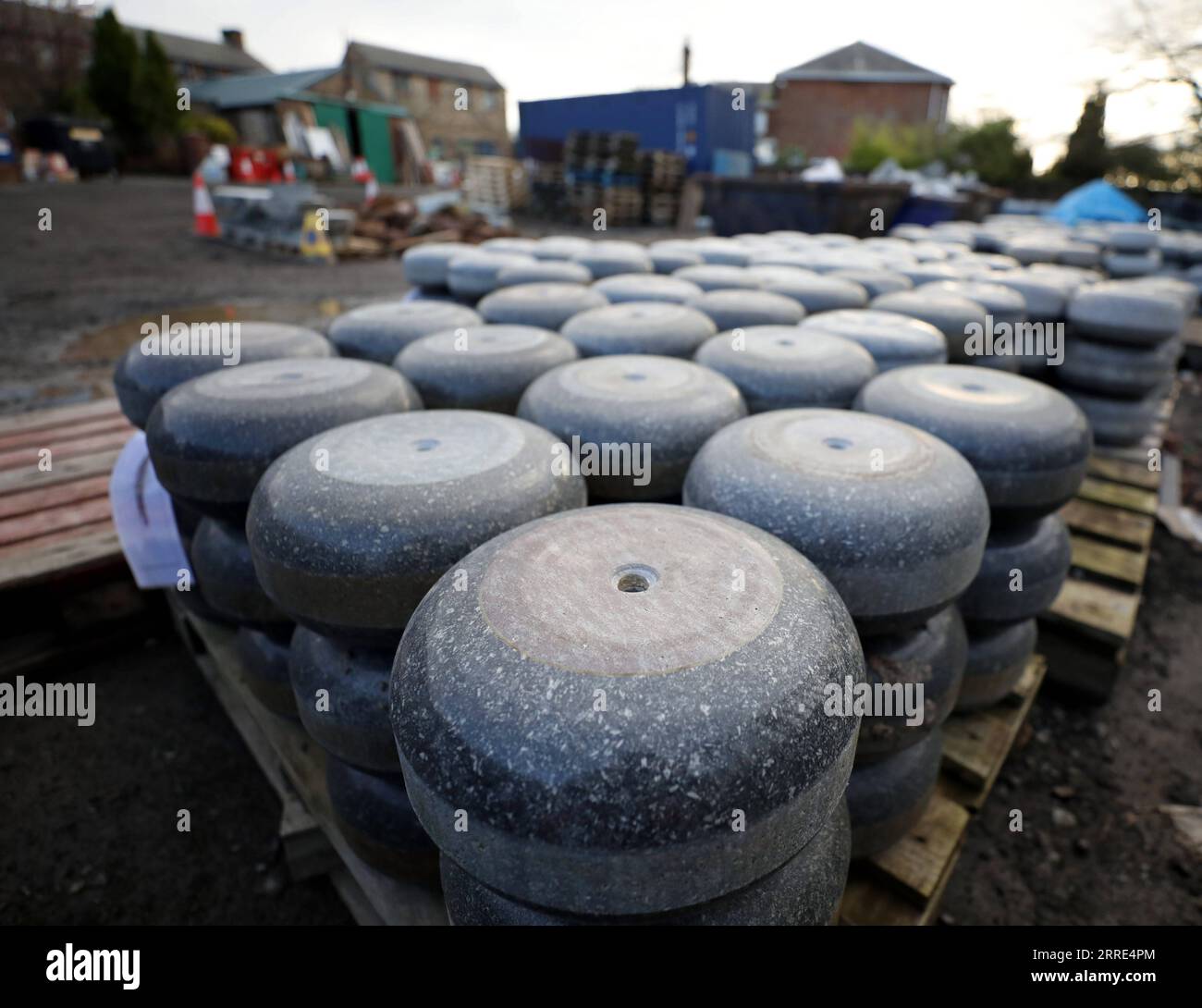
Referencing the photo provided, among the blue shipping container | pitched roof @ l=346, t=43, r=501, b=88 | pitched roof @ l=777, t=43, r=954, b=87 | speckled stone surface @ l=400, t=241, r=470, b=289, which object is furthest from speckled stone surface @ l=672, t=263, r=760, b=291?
pitched roof @ l=346, t=43, r=501, b=88

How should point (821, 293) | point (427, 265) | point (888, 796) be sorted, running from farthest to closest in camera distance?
point (427, 265), point (821, 293), point (888, 796)

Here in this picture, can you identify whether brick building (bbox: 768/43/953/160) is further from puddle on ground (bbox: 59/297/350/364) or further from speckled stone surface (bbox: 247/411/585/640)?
speckled stone surface (bbox: 247/411/585/640)

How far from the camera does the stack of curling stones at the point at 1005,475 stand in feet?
6.10

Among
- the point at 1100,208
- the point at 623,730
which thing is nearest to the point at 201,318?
the point at 623,730

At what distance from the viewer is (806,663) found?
2.99ft

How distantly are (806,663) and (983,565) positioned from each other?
1.48 m

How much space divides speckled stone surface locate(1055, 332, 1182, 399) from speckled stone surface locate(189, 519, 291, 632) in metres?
3.82

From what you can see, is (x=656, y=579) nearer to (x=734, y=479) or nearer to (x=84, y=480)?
(x=734, y=479)

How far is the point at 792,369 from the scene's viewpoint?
7.13 feet

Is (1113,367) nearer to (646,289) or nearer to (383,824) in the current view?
(646,289)

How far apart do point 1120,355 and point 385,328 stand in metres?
3.50

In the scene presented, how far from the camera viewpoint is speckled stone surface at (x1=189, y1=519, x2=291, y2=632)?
1.97 m

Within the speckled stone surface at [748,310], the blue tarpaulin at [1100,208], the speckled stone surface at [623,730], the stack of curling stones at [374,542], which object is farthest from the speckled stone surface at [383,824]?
the blue tarpaulin at [1100,208]
